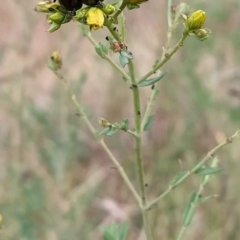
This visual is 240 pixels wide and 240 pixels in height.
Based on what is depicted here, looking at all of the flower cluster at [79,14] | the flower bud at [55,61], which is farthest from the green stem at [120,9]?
the flower bud at [55,61]

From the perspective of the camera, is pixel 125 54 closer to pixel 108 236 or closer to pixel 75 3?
pixel 75 3

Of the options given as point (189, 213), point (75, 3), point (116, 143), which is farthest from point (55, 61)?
point (116, 143)

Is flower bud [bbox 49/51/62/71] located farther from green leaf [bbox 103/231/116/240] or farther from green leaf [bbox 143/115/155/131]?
green leaf [bbox 103/231/116/240]

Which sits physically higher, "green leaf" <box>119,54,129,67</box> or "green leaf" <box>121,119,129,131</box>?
"green leaf" <box>119,54,129,67</box>

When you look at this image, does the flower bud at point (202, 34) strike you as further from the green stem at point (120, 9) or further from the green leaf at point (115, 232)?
the green leaf at point (115, 232)

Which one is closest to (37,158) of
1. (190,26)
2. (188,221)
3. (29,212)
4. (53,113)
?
(53,113)

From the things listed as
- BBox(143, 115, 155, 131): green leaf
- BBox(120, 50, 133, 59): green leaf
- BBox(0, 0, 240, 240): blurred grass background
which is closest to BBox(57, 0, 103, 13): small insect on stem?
BBox(120, 50, 133, 59): green leaf
